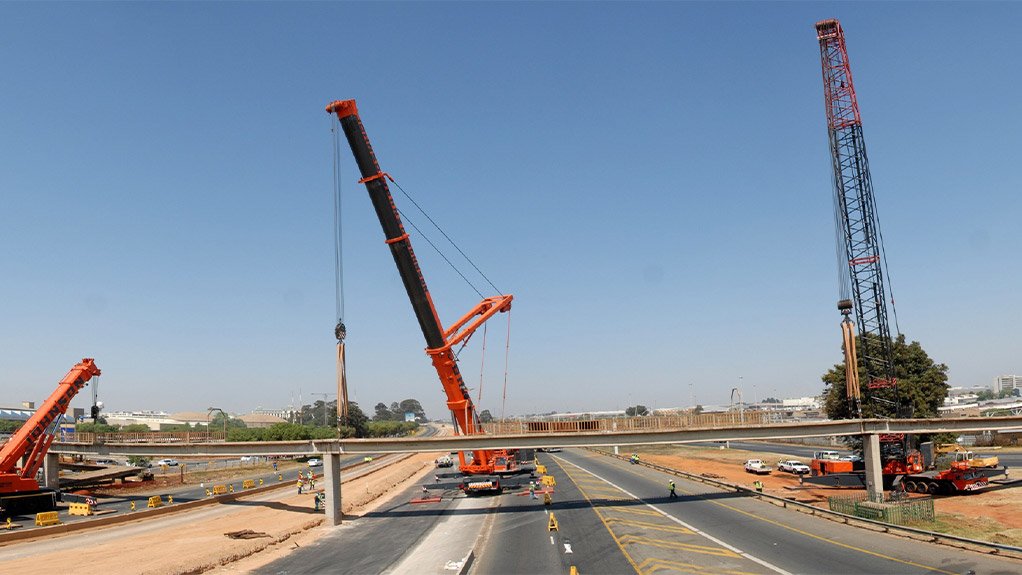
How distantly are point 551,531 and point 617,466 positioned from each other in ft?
204

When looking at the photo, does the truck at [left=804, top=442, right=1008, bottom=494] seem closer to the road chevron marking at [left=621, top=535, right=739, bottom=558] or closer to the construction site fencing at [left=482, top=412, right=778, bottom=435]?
the construction site fencing at [left=482, top=412, right=778, bottom=435]

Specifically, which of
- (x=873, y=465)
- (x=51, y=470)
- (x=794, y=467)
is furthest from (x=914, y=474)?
(x=51, y=470)

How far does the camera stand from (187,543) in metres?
45.0

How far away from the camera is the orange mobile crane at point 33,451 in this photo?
5719cm

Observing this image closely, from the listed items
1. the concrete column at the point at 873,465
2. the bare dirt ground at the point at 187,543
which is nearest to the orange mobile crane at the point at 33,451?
the bare dirt ground at the point at 187,543

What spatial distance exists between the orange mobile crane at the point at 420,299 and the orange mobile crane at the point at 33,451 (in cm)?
3643

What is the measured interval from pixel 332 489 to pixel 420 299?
1674cm

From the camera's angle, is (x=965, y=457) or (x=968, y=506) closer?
(x=968, y=506)

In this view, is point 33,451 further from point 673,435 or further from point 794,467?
point 794,467

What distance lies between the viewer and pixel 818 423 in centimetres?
5353

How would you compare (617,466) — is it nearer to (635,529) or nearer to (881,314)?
(881,314)

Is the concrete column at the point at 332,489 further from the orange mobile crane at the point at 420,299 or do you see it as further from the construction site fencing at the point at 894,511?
the construction site fencing at the point at 894,511

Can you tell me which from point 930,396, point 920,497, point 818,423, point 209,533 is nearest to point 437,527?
point 209,533

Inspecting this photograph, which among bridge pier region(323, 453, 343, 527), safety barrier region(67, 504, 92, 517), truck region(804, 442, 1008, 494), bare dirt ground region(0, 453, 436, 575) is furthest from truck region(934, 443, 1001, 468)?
safety barrier region(67, 504, 92, 517)
